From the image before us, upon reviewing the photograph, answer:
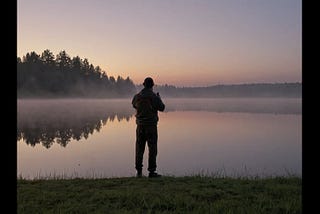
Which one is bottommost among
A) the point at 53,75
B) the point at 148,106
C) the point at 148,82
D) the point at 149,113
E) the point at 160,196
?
the point at 160,196

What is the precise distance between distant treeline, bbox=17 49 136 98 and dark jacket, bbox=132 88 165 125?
118442 mm

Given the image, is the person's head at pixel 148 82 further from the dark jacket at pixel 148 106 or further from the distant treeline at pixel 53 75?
the distant treeline at pixel 53 75

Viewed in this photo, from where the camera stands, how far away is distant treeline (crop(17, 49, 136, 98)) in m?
124

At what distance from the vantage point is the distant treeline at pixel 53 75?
124125mm

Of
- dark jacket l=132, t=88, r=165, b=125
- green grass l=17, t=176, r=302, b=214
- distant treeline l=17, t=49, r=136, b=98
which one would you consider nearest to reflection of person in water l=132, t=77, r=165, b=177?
dark jacket l=132, t=88, r=165, b=125

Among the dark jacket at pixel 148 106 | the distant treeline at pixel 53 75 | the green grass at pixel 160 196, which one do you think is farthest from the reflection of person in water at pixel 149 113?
the distant treeline at pixel 53 75

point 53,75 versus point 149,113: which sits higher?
point 53,75

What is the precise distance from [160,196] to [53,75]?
128130mm

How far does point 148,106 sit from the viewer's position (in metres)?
9.80

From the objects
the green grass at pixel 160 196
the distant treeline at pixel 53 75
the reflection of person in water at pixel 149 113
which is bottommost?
the green grass at pixel 160 196

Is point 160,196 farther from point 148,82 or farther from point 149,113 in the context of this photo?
point 148,82

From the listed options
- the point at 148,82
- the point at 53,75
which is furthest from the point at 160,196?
the point at 53,75

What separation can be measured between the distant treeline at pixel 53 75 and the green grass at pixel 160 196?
120139 millimetres
